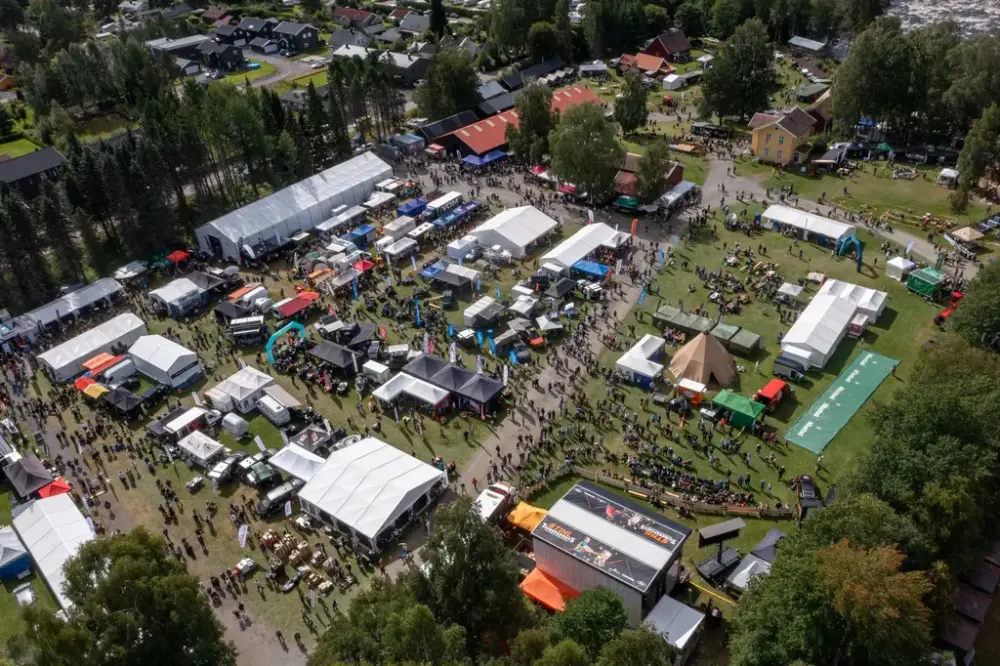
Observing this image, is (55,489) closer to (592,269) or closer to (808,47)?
(592,269)

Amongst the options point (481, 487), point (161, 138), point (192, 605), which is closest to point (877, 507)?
point (481, 487)

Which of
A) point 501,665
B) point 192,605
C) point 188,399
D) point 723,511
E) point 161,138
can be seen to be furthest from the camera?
point 161,138

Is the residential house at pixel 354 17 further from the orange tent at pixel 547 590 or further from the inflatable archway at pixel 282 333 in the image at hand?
the orange tent at pixel 547 590

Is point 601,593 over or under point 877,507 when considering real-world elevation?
under

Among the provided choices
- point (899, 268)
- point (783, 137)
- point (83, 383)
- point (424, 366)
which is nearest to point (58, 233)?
point (83, 383)

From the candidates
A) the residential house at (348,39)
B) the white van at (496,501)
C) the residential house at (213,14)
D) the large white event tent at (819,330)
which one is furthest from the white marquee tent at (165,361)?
the residential house at (213,14)

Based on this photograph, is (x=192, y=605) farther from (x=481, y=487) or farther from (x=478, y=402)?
(x=478, y=402)

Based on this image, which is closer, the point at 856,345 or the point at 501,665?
the point at 501,665
